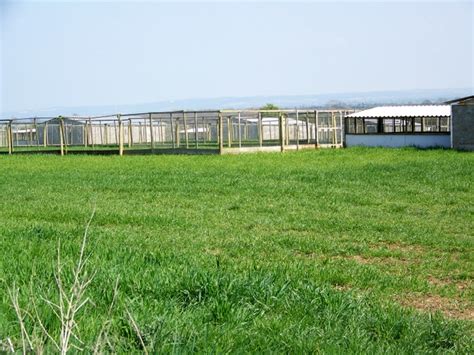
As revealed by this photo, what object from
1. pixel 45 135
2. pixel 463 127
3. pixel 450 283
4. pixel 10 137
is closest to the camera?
pixel 450 283

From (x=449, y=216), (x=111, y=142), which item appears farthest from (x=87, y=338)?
(x=111, y=142)

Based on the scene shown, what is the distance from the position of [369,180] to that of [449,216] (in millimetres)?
7214

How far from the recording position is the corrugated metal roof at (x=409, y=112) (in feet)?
145

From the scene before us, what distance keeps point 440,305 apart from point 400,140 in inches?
1453

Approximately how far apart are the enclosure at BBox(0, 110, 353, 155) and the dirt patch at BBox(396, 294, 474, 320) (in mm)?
33535

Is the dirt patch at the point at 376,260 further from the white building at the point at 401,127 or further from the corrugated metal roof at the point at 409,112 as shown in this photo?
the corrugated metal roof at the point at 409,112

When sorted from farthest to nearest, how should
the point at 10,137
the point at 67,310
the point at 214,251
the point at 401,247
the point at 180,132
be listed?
the point at 10,137
the point at 180,132
the point at 401,247
the point at 214,251
the point at 67,310

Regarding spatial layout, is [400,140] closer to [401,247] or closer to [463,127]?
[463,127]

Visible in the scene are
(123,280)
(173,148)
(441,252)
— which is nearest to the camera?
(123,280)

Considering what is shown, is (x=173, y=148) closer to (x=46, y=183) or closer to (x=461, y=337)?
(x=46, y=183)

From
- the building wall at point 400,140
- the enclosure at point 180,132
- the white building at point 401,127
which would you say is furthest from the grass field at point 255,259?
the enclosure at point 180,132

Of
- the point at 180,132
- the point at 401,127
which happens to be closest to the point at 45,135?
the point at 180,132

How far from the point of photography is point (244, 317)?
249 inches

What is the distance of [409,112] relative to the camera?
45.4 m
